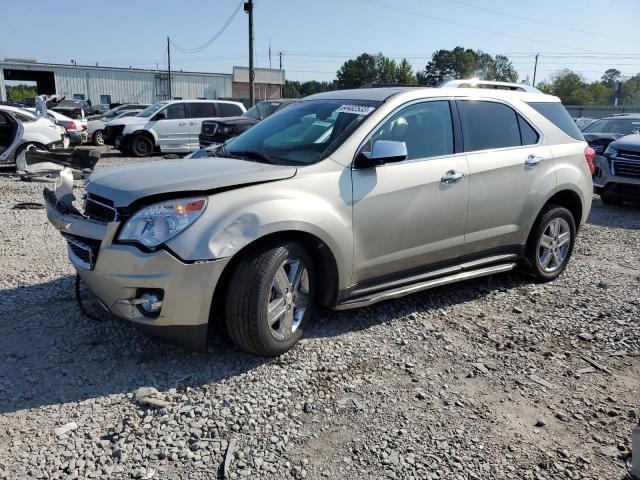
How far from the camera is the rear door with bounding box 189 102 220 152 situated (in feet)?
56.6

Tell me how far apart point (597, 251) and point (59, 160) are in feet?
34.5

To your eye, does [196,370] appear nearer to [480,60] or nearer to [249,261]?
[249,261]

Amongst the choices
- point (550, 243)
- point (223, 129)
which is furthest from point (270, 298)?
point (223, 129)

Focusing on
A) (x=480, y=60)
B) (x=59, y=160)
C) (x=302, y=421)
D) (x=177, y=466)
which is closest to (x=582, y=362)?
(x=302, y=421)

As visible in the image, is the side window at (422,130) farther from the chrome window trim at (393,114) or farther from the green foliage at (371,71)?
the green foliage at (371,71)

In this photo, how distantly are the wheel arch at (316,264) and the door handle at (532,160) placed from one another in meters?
2.23

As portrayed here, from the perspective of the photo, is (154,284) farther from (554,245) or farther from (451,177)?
(554,245)

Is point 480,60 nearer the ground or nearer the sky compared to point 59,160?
nearer the sky

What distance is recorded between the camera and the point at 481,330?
167 inches

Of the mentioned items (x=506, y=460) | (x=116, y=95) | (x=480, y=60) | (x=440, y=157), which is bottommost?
(x=506, y=460)

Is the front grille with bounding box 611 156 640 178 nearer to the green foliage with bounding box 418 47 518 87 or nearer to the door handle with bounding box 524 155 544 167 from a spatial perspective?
the door handle with bounding box 524 155 544 167

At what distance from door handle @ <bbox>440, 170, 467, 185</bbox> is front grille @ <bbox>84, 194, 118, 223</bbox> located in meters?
2.41

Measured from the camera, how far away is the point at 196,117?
56.9 feet

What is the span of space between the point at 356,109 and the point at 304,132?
440mm
